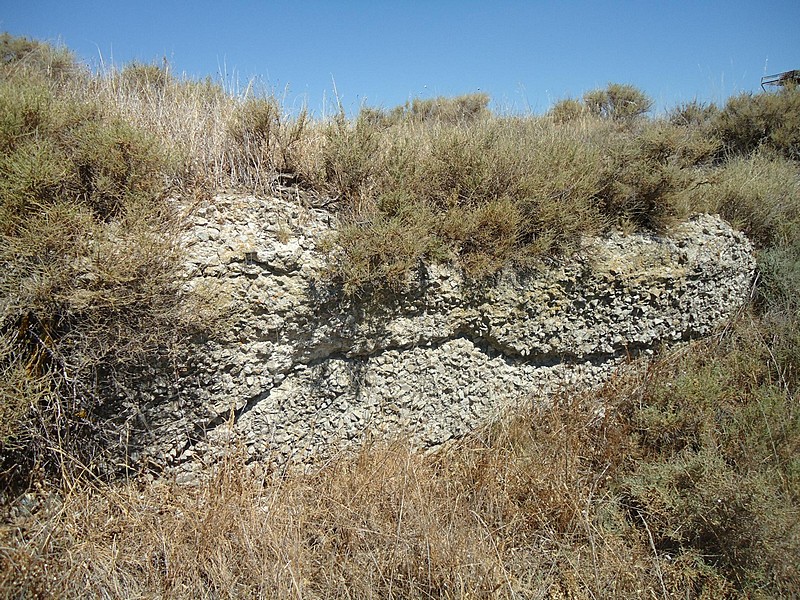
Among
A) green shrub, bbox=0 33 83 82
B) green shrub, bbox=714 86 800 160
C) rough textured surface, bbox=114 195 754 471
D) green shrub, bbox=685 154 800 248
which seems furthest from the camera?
green shrub, bbox=714 86 800 160

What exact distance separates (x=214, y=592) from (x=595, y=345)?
323 cm

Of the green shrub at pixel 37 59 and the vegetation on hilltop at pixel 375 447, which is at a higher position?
the green shrub at pixel 37 59

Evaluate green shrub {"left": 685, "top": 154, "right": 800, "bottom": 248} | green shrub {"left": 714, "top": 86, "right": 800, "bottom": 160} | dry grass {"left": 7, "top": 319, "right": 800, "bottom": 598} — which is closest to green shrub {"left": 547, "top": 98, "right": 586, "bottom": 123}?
green shrub {"left": 714, "top": 86, "right": 800, "bottom": 160}

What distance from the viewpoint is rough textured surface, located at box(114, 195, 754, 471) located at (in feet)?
9.16

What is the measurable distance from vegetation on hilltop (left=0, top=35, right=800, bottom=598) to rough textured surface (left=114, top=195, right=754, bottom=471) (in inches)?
6.6

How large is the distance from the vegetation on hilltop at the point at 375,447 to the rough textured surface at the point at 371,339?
0.17 metres

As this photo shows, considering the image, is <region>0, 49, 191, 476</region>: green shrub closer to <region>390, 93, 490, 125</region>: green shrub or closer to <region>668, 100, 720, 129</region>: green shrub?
<region>390, 93, 490, 125</region>: green shrub

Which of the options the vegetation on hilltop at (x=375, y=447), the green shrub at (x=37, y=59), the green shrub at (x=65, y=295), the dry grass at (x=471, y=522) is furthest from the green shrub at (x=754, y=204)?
the green shrub at (x=37, y=59)

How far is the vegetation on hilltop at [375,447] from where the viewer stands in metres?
2.41

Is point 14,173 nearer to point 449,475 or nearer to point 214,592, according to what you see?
point 214,592

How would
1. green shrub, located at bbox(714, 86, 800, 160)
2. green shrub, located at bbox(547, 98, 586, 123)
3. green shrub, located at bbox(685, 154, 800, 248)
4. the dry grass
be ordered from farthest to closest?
green shrub, located at bbox(547, 98, 586, 123) → green shrub, located at bbox(714, 86, 800, 160) → green shrub, located at bbox(685, 154, 800, 248) → the dry grass

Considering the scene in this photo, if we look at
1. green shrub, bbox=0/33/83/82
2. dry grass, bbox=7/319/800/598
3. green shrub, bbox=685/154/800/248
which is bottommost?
dry grass, bbox=7/319/800/598

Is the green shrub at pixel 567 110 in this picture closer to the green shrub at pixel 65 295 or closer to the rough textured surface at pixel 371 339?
the rough textured surface at pixel 371 339

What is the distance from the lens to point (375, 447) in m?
3.22
